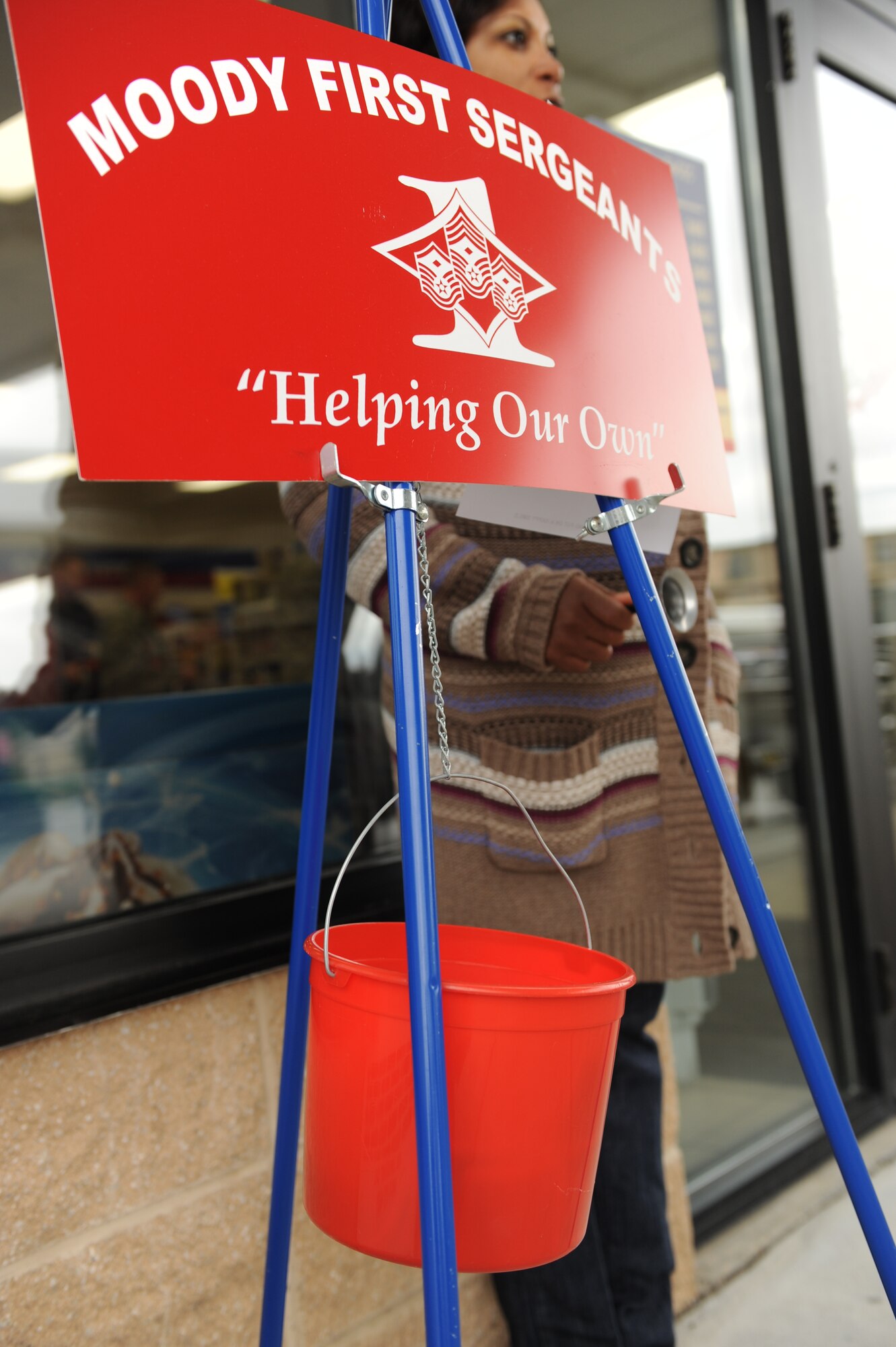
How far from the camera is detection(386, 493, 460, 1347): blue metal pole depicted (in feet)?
2.11

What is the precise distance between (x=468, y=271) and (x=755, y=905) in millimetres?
519

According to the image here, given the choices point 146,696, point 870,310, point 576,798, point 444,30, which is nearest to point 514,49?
point 444,30

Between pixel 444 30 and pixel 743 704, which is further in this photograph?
pixel 743 704

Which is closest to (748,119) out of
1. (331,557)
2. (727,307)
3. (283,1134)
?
(727,307)

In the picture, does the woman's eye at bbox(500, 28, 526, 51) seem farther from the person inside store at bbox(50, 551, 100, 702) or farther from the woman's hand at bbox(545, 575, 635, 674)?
the person inside store at bbox(50, 551, 100, 702)

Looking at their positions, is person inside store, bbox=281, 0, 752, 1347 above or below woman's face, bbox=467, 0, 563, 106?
below

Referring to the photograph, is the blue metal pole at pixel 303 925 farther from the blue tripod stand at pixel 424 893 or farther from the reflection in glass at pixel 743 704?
the reflection in glass at pixel 743 704

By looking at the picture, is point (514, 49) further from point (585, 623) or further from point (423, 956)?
point (423, 956)

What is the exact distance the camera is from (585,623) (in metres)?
0.96

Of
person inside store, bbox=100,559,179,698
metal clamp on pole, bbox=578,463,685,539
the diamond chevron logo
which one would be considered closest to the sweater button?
metal clamp on pole, bbox=578,463,685,539

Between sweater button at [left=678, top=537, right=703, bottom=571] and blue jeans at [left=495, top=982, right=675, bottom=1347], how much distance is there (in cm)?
46

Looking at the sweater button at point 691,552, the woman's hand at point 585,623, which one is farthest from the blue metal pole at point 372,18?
the sweater button at point 691,552

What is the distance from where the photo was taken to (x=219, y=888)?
1252 mm

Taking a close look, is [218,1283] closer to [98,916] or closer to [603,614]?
[98,916]
